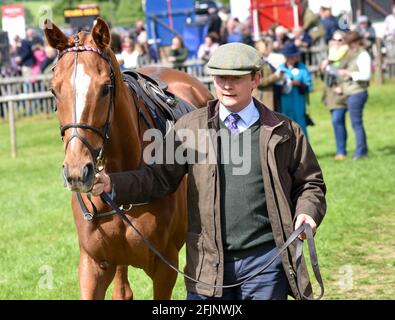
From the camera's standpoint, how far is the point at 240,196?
16.4 ft

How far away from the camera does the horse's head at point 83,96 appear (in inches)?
186

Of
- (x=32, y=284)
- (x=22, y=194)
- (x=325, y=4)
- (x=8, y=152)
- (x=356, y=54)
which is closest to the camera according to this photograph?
(x=32, y=284)

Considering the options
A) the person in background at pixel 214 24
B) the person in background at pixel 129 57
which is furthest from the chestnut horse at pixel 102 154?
the person in background at pixel 214 24

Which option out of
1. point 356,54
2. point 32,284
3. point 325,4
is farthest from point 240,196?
point 325,4

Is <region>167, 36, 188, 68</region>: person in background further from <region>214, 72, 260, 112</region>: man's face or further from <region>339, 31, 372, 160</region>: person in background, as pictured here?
<region>214, 72, 260, 112</region>: man's face

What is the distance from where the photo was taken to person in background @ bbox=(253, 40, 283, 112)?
596 inches

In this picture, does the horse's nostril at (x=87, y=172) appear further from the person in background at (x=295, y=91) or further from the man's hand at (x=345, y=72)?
the man's hand at (x=345, y=72)

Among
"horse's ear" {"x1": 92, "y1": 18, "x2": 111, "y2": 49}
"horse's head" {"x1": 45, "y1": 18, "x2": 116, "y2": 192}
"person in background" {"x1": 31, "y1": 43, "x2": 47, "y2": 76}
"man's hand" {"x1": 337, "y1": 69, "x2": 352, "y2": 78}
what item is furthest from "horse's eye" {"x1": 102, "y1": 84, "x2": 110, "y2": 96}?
"person in background" {"x1": 31, "y1": 43, "x2": 47, "y2": 76}

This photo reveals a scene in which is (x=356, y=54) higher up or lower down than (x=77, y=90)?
lower down

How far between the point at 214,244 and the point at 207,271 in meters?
0.16

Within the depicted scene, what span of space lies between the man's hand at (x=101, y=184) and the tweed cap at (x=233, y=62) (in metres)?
0.82

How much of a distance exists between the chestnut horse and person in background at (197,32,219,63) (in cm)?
1807

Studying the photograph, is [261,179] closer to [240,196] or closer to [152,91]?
[240,196]

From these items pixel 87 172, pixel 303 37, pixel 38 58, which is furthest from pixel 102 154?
pixel 38 58
